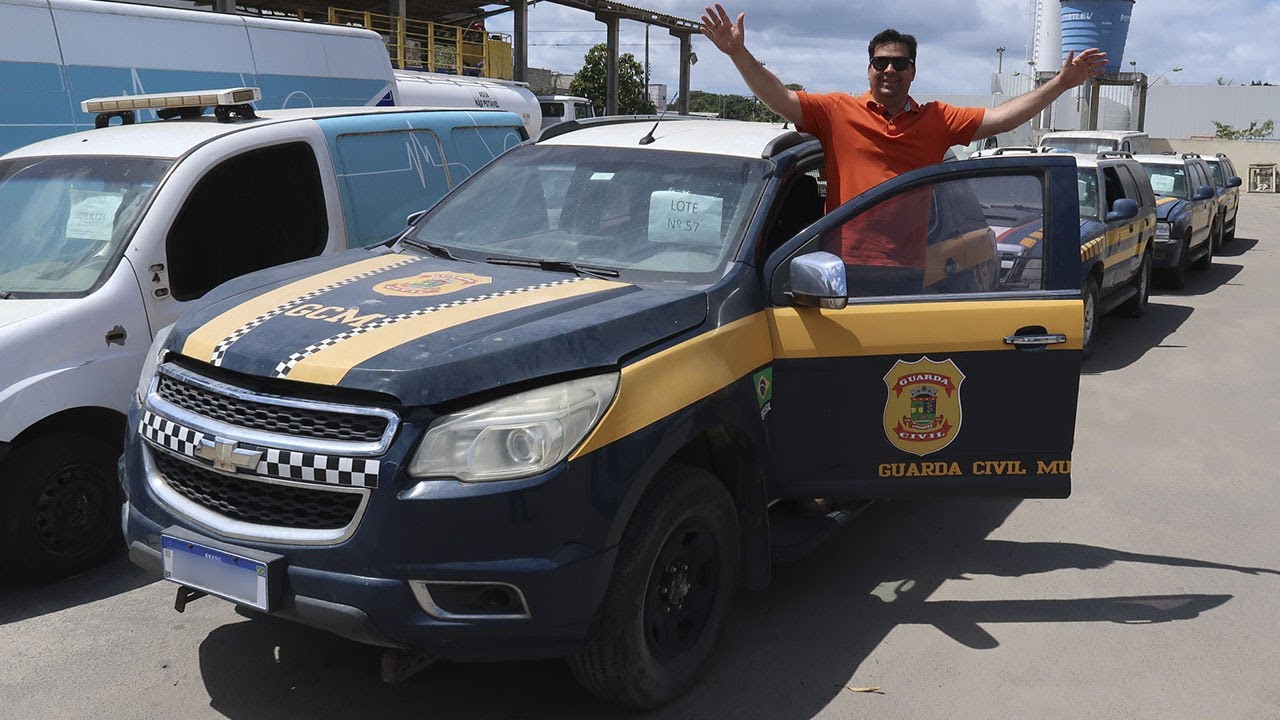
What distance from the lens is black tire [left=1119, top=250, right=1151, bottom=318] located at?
455 inches

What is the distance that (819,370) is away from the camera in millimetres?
4020

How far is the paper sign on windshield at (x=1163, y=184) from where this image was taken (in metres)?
14.6

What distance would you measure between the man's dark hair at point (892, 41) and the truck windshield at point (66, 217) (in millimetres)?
3254

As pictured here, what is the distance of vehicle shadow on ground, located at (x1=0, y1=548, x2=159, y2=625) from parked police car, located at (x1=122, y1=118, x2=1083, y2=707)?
131 cm


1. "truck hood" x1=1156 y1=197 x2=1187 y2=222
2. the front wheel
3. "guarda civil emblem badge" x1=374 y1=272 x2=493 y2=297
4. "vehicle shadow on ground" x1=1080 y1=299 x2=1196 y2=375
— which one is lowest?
"vehicle shadow on ground" x1=1080 y1=299 x2=1196 y2=375

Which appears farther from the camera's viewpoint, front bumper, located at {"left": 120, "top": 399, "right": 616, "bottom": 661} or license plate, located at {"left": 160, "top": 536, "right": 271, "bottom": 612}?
license plate, located at {"left": 160, "top": 536, "right": 271, "bottom": 612}

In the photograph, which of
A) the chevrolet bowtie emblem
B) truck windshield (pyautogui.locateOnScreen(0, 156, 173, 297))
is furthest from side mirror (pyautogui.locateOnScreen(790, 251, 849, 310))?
truck windshield (pyautogui.locateOnScreen(0, 156, 173, 297))

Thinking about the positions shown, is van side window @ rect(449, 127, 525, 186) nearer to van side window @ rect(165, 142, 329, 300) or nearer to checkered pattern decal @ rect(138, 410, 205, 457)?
van side window @ rect(165, 142, 329, 300)

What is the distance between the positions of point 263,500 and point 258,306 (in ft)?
2.44

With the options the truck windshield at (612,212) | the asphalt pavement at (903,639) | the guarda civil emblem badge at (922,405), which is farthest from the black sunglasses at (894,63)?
the asphalt pavement at (903,639)

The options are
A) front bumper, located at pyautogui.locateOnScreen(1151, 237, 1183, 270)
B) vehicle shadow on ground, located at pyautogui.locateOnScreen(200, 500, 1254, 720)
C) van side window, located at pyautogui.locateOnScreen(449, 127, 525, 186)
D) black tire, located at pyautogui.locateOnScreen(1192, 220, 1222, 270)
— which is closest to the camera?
vehicle shadow on ground, located at pyautogui.locateOnScreen(200, 500, 1254, 720)

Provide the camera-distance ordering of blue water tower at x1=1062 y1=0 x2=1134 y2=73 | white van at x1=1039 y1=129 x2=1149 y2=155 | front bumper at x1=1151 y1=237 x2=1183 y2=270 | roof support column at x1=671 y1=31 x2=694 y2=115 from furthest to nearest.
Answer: roof support column at x1=671 y1=31 x2=694 y2=115 < blue water tower at x1=1062 y1=0 x2=1134 y2=73 < white van at x1=1039 y1=129 x2=1149 y2=155 < front bumper at x1=1151 y1=237 x2=1183 y2=270


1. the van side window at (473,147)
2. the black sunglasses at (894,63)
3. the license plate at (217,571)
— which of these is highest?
the black sunglasses at (894,63)

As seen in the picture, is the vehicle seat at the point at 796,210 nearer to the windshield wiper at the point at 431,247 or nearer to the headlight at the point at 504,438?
the windshield wiper at the point at 431,247
